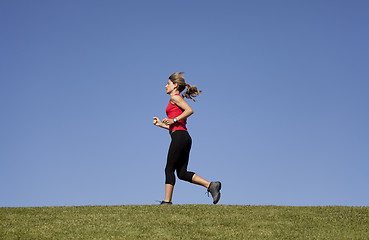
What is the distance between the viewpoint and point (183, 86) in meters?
12.2

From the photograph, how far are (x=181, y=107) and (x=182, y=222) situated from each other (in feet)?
10.2

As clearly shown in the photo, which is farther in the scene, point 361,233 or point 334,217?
point 334,217

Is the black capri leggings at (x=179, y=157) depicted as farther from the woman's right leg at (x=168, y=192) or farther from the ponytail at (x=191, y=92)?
the ponytail at (x=191, y=92)

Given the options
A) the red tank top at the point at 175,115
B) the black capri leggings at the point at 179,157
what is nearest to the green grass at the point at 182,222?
the black capri leggings at the point at 179,157

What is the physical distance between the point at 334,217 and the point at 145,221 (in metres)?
4.54

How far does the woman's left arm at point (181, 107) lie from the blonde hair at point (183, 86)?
1.44 feet

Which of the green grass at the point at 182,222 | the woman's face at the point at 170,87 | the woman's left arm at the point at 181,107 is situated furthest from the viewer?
the woman's face at the point at 170,87

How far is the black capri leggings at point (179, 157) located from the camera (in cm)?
1164

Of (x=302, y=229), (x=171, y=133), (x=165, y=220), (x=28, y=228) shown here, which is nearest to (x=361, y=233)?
(x=302, y=229)

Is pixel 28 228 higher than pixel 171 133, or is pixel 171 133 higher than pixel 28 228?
pixel 171 133

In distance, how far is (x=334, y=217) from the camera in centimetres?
1107

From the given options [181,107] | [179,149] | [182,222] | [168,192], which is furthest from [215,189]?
[181,107]

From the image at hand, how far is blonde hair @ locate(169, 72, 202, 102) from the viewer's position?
12.2 metres

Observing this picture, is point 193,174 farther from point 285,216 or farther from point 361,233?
point 361,233
